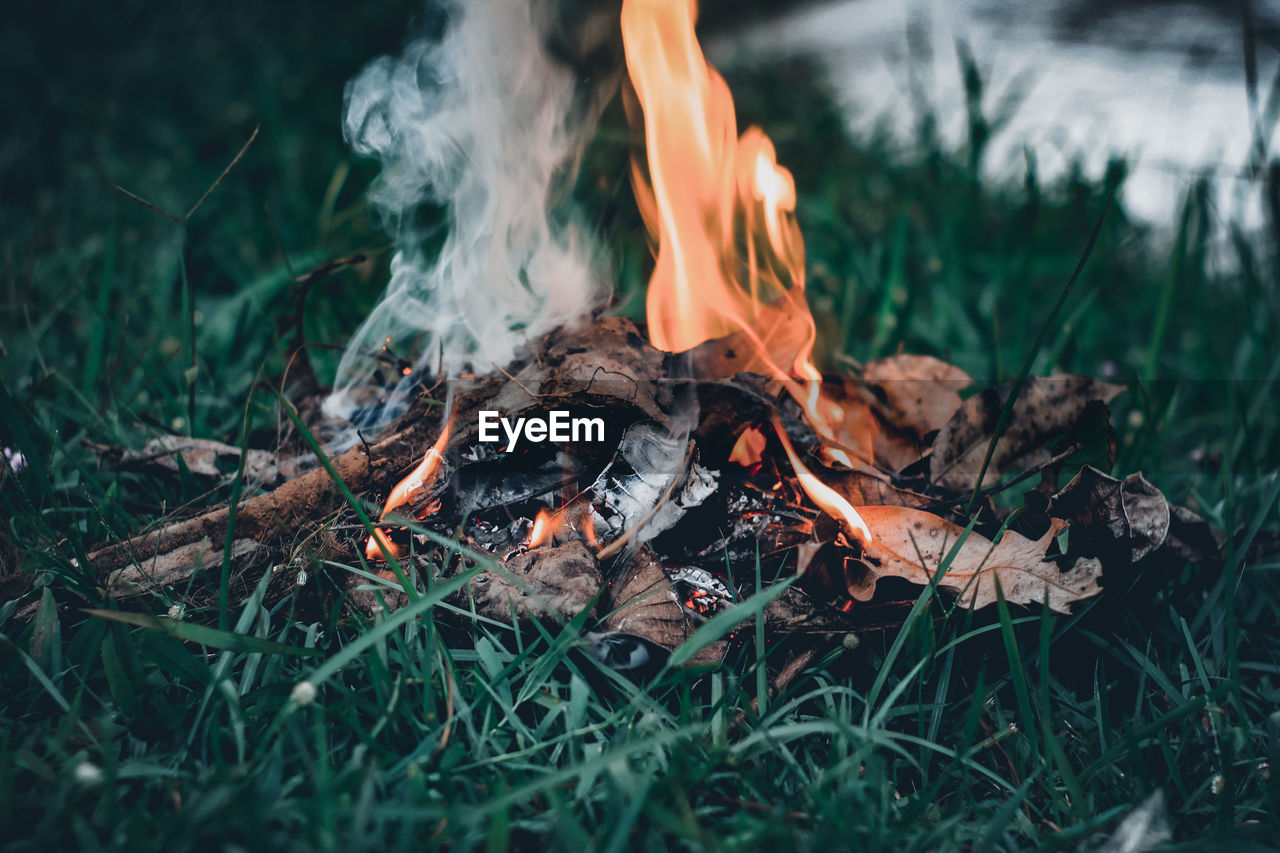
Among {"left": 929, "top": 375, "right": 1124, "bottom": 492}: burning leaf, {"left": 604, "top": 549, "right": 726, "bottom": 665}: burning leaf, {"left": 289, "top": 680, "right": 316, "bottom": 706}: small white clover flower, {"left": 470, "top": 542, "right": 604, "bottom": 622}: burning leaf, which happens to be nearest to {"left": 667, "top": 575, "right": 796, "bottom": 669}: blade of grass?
{"left": 604, "top": 549, "right": 726, "bottom": 665}: burning leaf

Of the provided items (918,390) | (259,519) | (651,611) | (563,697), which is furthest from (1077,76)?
(259,519)

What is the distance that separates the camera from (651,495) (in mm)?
1595

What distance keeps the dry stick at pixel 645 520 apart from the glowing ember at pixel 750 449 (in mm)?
115

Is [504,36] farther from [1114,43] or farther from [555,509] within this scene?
[1114,43]

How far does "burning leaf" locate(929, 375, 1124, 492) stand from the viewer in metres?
1.79

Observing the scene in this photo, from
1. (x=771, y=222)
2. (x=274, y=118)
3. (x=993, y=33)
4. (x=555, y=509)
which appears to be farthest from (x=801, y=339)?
(x=993, y=33)

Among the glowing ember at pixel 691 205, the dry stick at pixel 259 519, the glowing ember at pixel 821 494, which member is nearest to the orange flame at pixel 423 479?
the dry stick at pixel 259 519

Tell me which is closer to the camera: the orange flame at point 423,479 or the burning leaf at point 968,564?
the burning leaf at point 968,564

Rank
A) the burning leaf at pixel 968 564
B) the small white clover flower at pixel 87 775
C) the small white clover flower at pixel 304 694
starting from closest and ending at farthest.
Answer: the small white clover flower at pixel 87 775
the small white clover flower at pixel 304 694
the burning leaf at pixel 968 564

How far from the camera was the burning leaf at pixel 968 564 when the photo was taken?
1.40m

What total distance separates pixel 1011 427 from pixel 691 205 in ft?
3.19

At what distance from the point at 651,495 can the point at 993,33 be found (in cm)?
563

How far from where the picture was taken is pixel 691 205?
1.93 metres

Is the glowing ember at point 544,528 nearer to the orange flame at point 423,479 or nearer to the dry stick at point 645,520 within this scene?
the dry stick at point 645,520
